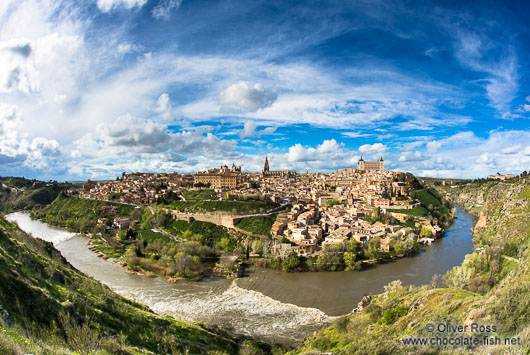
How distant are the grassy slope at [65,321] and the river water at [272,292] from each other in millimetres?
4929

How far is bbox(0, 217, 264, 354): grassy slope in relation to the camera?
4.91 m

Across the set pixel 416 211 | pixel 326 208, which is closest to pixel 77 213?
pixel 326 208

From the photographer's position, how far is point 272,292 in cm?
2175

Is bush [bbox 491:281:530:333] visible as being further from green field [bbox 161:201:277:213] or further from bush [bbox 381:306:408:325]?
green field [bbox 161:201:277:213]

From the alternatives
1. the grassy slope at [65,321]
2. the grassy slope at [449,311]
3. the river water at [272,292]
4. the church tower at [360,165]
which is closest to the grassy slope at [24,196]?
the river water at [272,292]

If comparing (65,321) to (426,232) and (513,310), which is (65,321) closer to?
(513,310)

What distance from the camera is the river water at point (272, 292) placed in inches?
673

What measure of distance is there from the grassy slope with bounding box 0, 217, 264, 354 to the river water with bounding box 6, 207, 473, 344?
493cm

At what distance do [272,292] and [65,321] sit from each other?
17.7 meters

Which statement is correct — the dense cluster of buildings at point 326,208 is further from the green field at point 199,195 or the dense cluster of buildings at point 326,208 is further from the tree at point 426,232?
the green field at point 199,195

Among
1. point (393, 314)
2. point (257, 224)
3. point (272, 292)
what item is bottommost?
point (272, 292)

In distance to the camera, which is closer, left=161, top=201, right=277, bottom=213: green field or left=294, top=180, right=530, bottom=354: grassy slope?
left=294, top=180, right=530, bottom=354: grassy slope

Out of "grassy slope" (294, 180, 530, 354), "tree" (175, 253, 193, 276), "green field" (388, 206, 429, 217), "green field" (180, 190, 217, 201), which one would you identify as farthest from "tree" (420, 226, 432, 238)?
"green field" (180, 190, 217, 201)

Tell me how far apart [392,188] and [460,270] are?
35.4m
